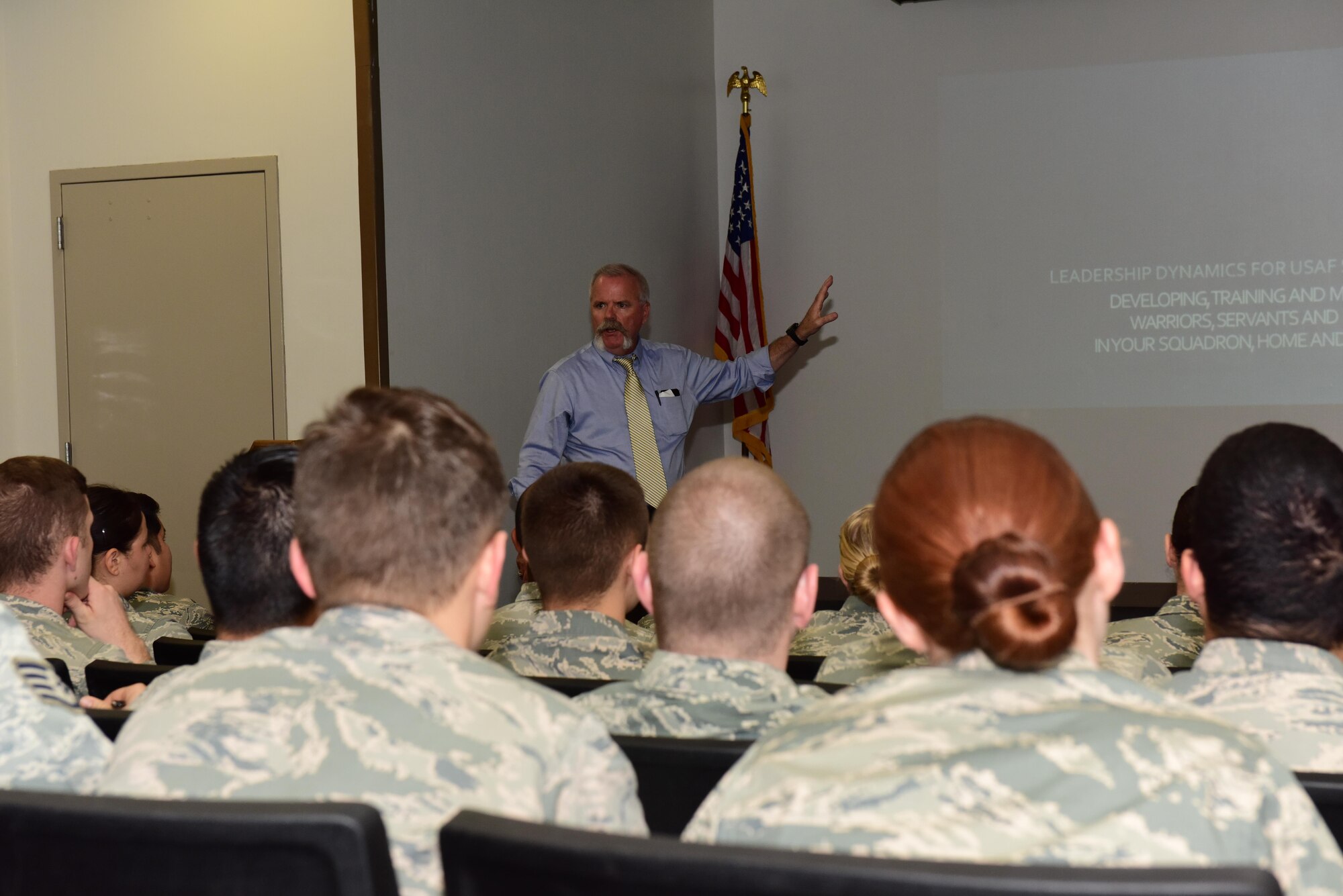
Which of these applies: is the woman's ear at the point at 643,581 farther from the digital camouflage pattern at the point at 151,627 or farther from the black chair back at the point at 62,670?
the digital camouflage pattern at the point at 151,627

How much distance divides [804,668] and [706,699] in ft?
2.47

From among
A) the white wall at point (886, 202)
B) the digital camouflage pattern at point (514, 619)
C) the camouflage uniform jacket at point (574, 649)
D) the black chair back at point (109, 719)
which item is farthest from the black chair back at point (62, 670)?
the white wall at point (886, 202)

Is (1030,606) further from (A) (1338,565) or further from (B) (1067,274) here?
(B) (1067,274)

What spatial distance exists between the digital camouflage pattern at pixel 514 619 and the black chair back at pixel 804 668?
694mm

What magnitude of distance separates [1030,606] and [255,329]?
4.47 meters

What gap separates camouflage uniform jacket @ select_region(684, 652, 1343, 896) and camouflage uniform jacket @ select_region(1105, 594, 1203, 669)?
163 centimetres

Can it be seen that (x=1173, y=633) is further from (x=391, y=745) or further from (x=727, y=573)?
(x=391, y=745)

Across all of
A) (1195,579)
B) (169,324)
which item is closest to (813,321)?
(169,324)

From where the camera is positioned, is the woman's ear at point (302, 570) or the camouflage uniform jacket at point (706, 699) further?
the camouflage uniform jacket at point (706, 699)

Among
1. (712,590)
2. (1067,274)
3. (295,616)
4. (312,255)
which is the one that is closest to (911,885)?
(712,590)

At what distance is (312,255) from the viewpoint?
4938mm

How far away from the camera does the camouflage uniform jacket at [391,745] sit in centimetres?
117

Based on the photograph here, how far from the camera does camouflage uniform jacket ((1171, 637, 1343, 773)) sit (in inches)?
60.7

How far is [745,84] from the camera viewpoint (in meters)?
7.01
